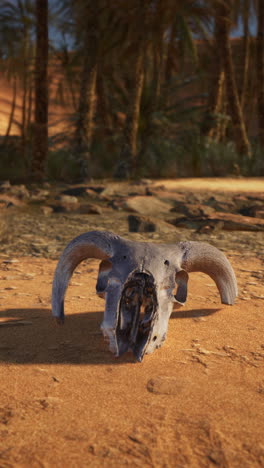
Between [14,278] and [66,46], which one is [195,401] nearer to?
[14,278]

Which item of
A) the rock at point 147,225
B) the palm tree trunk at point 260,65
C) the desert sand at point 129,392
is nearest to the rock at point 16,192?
the rock at point 147,225

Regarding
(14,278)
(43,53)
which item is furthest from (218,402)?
(43,53)

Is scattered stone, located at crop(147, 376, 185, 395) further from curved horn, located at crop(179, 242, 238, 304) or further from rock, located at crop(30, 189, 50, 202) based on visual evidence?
rock, located at crop(30, 189, 50, 202)

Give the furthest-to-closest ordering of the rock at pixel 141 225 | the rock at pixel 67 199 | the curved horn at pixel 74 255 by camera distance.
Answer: the rock at pixel 67 199
the rock at pixel 141 225
the curved horn at pixel 74 255

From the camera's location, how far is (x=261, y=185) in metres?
13.5

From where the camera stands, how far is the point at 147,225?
783cm

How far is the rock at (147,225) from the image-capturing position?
25.5 ft

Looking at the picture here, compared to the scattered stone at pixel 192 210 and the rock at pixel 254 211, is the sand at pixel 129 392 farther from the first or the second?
the rock at pixel 254 211

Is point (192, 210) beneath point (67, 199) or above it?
beneath

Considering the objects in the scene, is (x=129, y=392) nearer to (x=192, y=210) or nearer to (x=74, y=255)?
(x=74, y=255)

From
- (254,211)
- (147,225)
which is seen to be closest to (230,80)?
(254,211)

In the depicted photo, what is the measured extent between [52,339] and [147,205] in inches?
258

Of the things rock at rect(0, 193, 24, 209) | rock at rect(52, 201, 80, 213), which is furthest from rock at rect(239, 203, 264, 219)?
rock at rect(0, 193, 24, 209)

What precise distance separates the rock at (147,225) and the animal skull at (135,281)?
3873 millimetres
